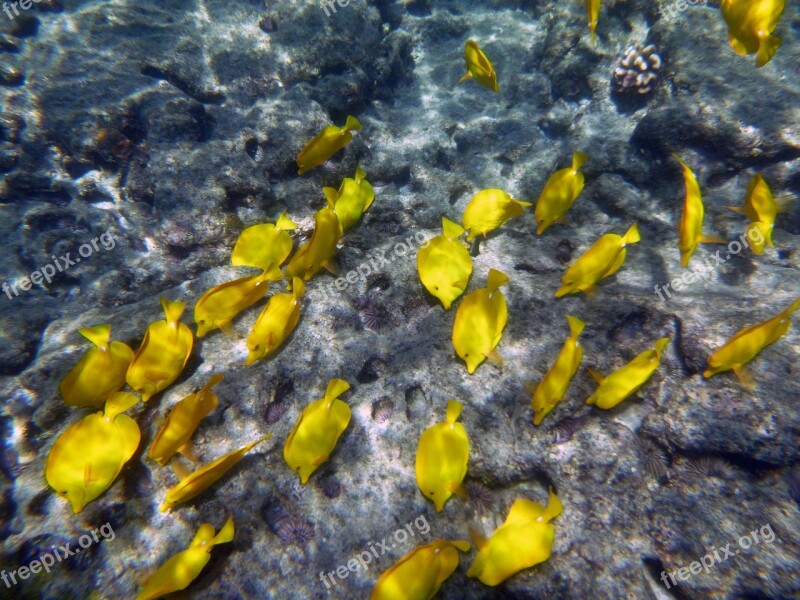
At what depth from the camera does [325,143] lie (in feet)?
13.4

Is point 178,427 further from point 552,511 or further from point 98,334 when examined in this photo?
point 552,511

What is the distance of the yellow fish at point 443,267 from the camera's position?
358cm

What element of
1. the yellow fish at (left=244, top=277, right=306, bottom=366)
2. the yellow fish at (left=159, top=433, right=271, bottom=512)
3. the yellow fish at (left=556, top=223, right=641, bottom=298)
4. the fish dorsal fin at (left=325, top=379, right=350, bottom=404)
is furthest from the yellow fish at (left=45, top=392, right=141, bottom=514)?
the yellow fish at (left=556, top=223, right=641, bottom=298)

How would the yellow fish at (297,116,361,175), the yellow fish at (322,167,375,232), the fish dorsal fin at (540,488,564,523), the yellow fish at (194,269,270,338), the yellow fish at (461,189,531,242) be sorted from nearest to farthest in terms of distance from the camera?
the fish dorsal fin at (540,488,564,523) → the yellow fish at (194,269,270,338) → the yellow fish at (297,116,361,175) → the yellow fish at (461,189,531,242) → the yellow fish at (322,167,375,232)

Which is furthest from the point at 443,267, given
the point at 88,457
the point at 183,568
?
the point at 88,457

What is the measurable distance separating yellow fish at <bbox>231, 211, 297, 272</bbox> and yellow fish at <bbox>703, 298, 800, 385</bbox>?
402 centimetres

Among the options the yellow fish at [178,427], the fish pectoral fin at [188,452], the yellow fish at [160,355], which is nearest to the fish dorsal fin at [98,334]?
the yellow fish at [160,355]

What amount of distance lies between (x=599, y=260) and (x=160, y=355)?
3868 millimetres

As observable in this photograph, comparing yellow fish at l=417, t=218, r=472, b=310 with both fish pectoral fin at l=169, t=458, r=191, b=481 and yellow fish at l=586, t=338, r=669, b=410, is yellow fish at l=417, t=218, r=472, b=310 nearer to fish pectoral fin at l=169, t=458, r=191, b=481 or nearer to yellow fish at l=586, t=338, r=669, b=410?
yellow fish at l=586, t=338, r=669, b=410

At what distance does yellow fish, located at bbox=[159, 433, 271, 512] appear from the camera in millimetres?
2693

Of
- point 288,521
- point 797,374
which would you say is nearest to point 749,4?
point 797,374

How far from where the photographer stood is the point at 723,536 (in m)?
3.02

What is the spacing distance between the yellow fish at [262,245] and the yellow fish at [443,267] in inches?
57.1

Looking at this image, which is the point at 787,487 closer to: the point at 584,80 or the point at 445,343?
the point at 445,343
